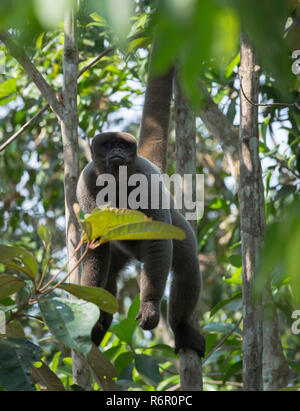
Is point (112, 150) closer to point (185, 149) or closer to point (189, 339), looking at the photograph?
point (185, 149)

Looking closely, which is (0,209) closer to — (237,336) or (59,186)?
(59,186)

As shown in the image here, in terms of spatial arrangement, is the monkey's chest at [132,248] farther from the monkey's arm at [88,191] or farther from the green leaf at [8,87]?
the green leaf at [8,87]

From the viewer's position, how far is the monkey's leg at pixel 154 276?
3631mm

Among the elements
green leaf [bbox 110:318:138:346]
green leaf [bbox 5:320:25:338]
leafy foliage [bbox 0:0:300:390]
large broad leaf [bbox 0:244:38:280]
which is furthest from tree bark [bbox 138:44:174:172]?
large broad leaf [bbox 0:244:38:280]

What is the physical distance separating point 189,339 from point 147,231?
83.3 inches

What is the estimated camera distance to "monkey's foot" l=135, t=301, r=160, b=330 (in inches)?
140

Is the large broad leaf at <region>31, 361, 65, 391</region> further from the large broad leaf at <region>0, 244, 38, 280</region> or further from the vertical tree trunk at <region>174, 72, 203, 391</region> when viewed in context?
the vertical tree trunk at <region>174, 72, 203, 391</region>

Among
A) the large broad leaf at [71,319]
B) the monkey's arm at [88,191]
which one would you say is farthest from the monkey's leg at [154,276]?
the large broad leaf at [71,319]

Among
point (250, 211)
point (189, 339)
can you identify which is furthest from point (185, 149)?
point (189, 339)

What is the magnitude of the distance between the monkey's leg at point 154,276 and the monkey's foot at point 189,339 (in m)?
0.36

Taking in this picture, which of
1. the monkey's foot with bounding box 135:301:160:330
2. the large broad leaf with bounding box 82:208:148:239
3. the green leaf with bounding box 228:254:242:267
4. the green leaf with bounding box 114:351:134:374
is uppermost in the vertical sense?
the large broad leaf with bounding box 82:208:148:239

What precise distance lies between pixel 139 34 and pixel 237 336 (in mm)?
2639

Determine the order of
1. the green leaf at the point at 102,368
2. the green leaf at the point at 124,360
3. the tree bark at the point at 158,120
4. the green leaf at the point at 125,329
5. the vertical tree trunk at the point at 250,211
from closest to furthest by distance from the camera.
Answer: the green leaf at the point at 102,368
the vertical tree trunk at the point at 250,211
the green leaf at the point at 124,360
the green leaf at the point at 125,329
the tree bark at the point at 158,120

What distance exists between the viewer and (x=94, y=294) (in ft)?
7.09
